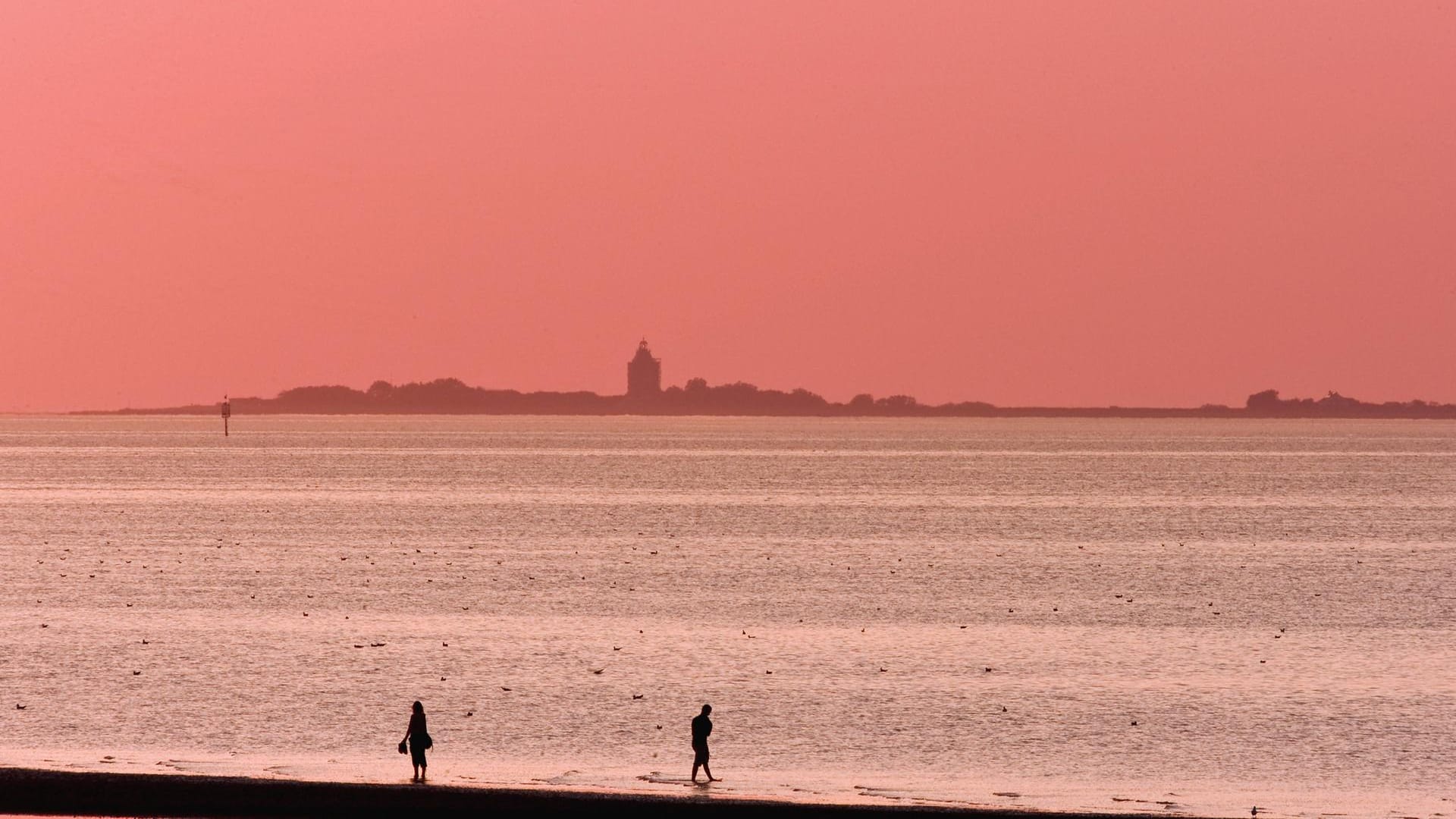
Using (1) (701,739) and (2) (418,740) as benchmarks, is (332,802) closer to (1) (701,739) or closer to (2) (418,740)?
(2) (418,740)

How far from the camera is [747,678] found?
48031 mm

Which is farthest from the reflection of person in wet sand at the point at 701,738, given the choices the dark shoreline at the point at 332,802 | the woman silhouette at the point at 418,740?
the dark shoreline at the point at 332,802

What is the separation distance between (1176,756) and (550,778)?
523 inches

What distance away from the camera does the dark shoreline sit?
2427cm

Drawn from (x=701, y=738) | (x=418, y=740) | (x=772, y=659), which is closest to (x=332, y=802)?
(x=418, y=740)

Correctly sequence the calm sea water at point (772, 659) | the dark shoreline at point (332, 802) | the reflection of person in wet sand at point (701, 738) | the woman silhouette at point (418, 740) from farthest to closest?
the calm sea water at point (772, 659) → the reflection of person in wet sand at point (701, 738) → the woman silhouette at point (418, 740) → the dark shoreline at point (332, 802)

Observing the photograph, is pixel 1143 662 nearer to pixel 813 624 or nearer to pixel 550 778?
pixel 813 624

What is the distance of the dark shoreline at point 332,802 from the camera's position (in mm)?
24266

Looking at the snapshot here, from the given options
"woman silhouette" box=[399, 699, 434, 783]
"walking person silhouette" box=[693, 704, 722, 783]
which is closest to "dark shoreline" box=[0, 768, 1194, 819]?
"woman silhouette" box=[399, 699, 434, 783]

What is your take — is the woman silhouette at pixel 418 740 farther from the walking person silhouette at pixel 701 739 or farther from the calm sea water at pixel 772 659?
the walking person silhouette at pixel 701 739

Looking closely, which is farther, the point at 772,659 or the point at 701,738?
the point at 772,659

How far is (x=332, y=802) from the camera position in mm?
24625

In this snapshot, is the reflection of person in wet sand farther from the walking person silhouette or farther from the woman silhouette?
the woman silhouette

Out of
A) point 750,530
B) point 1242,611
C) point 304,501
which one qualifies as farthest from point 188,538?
point 1242,611
